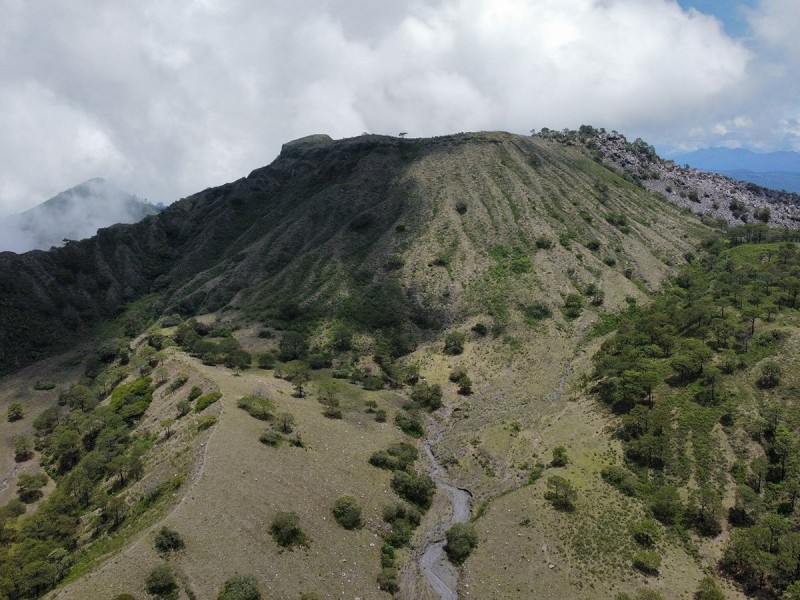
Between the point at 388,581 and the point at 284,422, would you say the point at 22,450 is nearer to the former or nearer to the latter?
the point at 284,422

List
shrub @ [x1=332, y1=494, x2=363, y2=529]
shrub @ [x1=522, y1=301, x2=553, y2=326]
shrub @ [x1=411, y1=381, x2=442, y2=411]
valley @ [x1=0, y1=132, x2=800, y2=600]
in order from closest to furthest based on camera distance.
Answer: valley @ [x1=0, y1=132, x2=800, y2=600]
shrub @ [x1=332, y1=494, x2=363, y2=529]
shrub @ [x1=411, y1=381, x2=442, y2=411]
shrub @ [x1=522, y1=301, x2=553, y2=326]

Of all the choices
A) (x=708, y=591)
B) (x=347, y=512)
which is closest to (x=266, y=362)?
(x=347, y=512)

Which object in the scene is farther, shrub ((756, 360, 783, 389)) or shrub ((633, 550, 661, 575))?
shrub ((756, 360, 783, 389))

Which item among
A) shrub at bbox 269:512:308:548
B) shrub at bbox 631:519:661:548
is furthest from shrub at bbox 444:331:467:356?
shrub at bbox 269:512:308:548

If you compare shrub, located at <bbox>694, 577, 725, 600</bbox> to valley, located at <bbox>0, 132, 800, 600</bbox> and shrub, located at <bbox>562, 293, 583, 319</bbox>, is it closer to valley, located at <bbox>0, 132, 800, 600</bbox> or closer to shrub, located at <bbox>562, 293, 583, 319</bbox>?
valley, located at <bbox>0, 132, 800, 600</bbox>

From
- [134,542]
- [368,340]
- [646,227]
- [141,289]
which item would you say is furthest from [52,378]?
[646,227]

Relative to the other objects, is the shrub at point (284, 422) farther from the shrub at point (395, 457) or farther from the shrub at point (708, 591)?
the shrub at point (708, 591)
